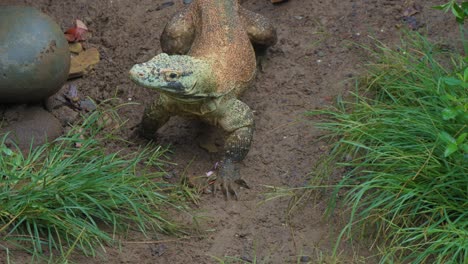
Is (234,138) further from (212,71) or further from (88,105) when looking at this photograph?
(88,105)

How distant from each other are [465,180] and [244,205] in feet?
5.41

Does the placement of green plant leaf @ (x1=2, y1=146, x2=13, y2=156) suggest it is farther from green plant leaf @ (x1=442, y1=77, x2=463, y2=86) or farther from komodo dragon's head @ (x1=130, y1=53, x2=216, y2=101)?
green plant leaf @ (x1=442, y1=77, x2=463, y2=86)

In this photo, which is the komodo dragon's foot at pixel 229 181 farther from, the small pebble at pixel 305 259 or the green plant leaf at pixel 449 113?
the green plant leaf at pixel 449 113

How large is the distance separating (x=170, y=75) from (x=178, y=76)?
0.22 ft

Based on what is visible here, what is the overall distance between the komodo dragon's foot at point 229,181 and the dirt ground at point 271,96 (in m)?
0.07

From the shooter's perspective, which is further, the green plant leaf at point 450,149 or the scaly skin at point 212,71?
the scaly skin at point 212,71

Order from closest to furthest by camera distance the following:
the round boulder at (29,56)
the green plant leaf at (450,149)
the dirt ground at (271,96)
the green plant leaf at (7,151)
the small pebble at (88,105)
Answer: the green plant leaf at (450,149)
the dirt ground at (271,96)
the green plant leaf at (7,151)
the round boulder at (29,56)
the small pebble at (88,105)

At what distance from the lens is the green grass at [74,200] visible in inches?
239

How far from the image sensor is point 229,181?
7125mm

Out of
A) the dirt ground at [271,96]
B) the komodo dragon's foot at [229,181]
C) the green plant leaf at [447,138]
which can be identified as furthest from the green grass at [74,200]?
the green plant leaf at [447,138]

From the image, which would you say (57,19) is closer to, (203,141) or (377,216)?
(203,141)

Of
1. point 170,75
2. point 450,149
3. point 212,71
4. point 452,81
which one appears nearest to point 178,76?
point 170,75

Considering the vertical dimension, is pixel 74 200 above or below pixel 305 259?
above

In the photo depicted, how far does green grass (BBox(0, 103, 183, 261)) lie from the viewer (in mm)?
Result: 6074
